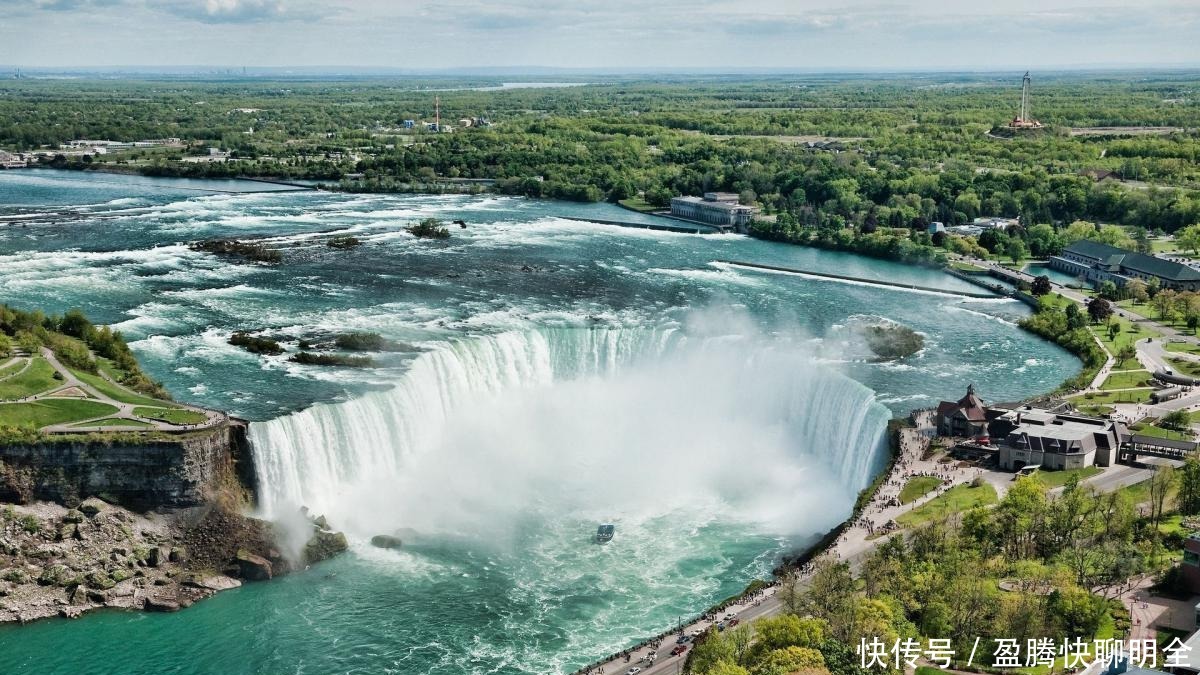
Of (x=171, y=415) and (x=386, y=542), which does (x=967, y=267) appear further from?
(x=171, y=415)

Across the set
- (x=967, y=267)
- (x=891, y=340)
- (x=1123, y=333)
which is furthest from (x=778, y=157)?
(x=891, y=340)

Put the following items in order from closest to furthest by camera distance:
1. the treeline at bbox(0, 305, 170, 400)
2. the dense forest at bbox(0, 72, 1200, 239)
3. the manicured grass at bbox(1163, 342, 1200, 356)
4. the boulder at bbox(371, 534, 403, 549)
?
1. the boulder at bbox(371, 534, 403, 549)
2. the treeline at bbox(0, 305, 170, 400)
3. the manicured grass at bbox(1163, 342, 1200, 356)
4. the dense forest at bbox(0, 72, 1200, 239)

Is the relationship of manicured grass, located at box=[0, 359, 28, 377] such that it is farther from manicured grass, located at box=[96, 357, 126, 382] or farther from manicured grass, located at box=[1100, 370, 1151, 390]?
manicured grass, located at box=[1100, 370, 1151, 390]

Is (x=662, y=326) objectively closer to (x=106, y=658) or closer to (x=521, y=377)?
(x=521, y=377)

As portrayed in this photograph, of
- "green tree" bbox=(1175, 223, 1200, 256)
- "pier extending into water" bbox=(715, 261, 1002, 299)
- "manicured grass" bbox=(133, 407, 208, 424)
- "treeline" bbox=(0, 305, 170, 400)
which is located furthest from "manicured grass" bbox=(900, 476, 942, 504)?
"green tree" bbox=(1175, 223, 1200, 256)

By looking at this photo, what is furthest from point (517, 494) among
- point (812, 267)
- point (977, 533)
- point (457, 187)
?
point (457, 187)

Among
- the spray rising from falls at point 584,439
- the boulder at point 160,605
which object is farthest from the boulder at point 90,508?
the spray rising from falls at point 584,439

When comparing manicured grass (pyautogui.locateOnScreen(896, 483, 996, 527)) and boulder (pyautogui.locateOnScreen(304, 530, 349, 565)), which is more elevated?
manicured grass (pyautogui.locateOnScreen(896, 483, 996, 527))
